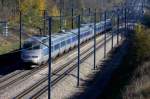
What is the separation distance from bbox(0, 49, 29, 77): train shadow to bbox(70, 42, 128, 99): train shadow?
6695mm

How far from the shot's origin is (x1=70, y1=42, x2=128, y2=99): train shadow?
31.5 m

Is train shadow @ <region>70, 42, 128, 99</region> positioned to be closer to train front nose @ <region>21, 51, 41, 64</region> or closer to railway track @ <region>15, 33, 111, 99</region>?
railway track @ <region>15, 33, 111, 99</region>

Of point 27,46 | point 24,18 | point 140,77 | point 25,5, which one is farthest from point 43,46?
point 25,5

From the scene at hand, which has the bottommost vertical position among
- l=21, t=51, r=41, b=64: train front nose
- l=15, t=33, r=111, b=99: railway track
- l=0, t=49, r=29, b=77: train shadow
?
l=15, t=33, r=111, b=99: railway track

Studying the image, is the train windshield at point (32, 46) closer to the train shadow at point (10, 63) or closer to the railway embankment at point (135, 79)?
the train shadow at point (10, 63)

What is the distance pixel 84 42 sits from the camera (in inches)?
2625

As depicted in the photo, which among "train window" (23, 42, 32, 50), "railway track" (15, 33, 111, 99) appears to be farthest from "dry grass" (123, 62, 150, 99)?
"train window" (23, 42, 32, 50)

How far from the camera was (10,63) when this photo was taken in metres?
43.4

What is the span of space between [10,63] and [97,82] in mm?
10745

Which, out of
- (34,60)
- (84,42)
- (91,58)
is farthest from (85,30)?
(34,60)

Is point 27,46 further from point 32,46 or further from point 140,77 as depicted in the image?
point 140,77

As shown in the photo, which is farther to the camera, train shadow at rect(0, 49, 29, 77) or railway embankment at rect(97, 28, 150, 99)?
train shadow at rect(0, 49, 29, 77)

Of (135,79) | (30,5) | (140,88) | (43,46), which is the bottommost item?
(135,79)

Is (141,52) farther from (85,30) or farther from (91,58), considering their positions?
(85,30)
